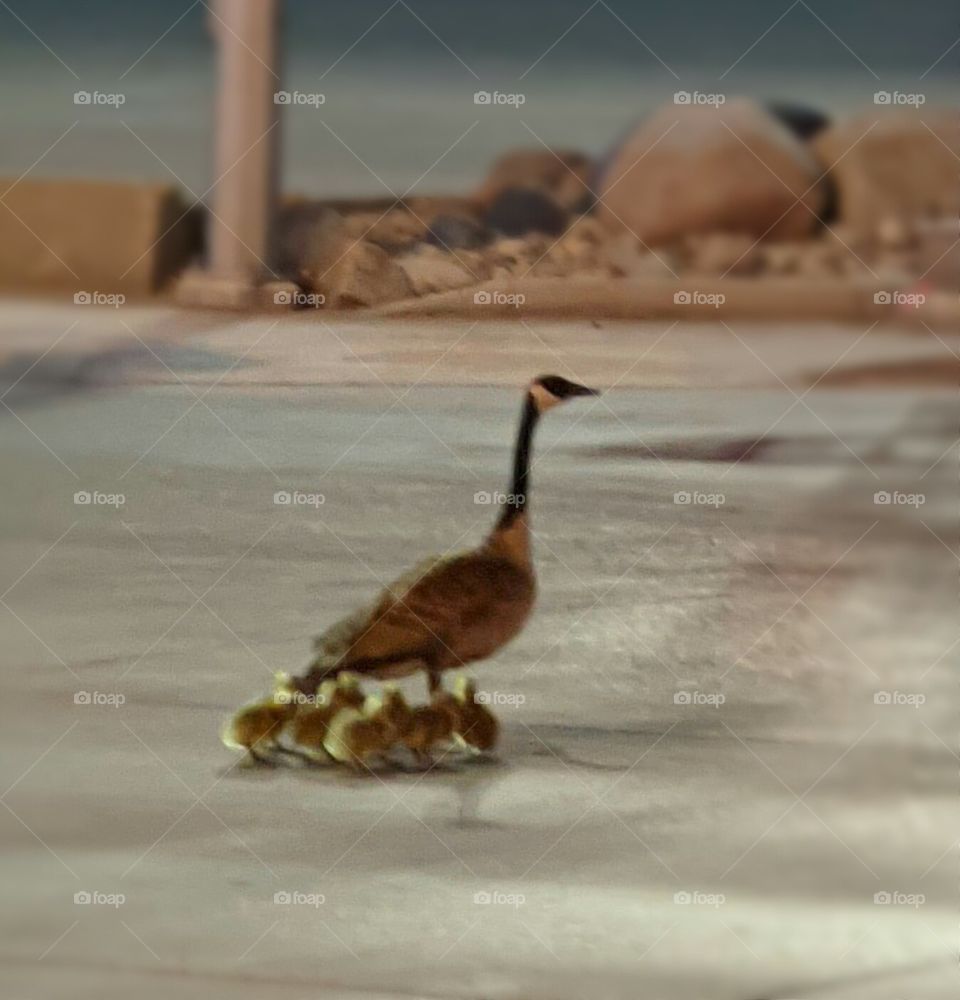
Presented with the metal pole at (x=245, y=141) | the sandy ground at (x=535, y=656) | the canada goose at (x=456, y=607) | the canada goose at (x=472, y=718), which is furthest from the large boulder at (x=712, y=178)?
the canada goose at (x=472, y=718)

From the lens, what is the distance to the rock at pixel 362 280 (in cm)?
150

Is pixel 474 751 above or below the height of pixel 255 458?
below

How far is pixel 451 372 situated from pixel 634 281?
0.25 metres

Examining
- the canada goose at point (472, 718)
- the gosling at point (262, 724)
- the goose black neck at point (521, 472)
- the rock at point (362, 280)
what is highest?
the rock at point (362, 280)

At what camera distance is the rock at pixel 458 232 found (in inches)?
59.0

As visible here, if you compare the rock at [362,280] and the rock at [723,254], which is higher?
the rock at [723,254]

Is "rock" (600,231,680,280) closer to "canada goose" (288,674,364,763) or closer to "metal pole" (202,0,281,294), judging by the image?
"metal pole" (202,0,281,294)

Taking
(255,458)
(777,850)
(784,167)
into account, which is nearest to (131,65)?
(255,458)

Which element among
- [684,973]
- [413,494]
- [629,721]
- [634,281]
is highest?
[634,281]

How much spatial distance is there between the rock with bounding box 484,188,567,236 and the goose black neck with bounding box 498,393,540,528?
226mm

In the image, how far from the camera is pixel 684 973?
1520 millimetres

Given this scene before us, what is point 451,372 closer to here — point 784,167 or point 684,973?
point 784,167

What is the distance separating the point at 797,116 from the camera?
1.49 meters

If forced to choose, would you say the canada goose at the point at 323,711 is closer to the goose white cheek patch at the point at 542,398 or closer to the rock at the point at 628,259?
the goose white cheek patch at the point at 542,398
